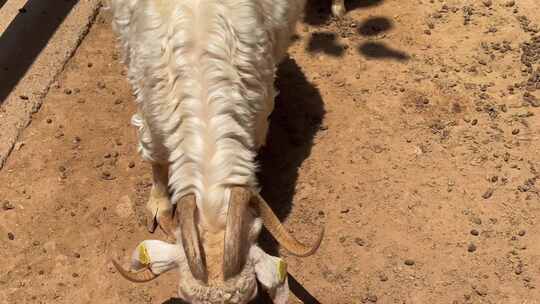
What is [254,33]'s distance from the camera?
4.56 m

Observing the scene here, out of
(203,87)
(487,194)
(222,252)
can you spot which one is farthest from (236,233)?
(487,194)

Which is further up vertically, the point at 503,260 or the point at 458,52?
the point at 458,52

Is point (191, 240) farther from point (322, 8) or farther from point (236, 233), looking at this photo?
point (322, 8)

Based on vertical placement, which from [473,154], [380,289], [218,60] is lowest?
[380,289]

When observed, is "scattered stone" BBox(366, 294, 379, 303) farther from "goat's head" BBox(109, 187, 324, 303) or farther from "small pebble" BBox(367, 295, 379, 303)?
"goat's head" BBox(109, 187, 324, 303)

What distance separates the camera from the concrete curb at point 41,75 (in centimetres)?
611

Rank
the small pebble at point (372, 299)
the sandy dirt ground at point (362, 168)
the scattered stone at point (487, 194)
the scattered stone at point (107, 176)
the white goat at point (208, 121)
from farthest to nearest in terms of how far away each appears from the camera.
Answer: the scattered stone at point (107, 176)
the scattered stone at point (487, 194)
the sandy dirt ground at point (362, 168)
the small pebble at point (372, 299)
the white goat at point (208, 121)

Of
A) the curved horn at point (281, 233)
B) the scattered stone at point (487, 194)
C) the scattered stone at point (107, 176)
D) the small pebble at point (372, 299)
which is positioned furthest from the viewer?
the scattered stone at point (107, 176)

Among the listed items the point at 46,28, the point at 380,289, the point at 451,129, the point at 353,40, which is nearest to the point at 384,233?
the point at 380,289

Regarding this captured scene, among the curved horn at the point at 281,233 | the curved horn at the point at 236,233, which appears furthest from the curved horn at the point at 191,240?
the curved horn at the point at 281,233

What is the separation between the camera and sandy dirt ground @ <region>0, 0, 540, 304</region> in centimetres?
510

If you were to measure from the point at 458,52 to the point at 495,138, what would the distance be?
3.86ft

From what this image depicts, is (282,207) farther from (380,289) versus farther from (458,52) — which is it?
(458,52)

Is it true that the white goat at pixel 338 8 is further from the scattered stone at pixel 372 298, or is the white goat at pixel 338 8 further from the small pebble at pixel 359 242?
the scattered stone at pixel 372 298
